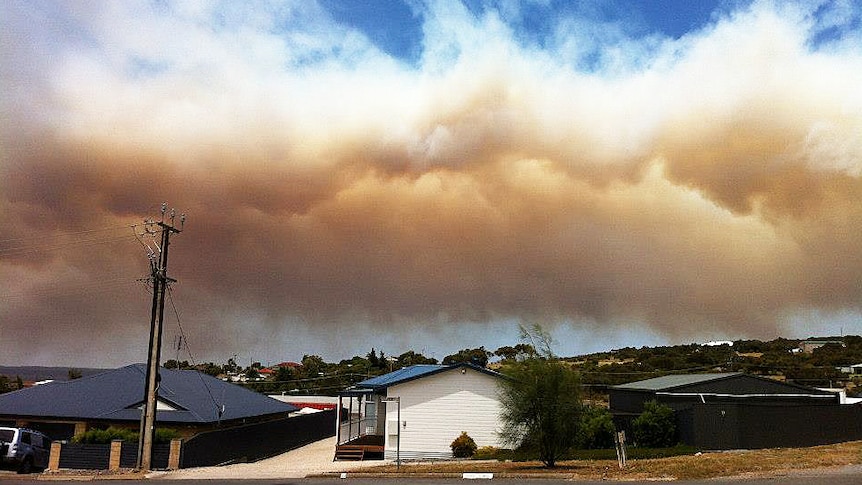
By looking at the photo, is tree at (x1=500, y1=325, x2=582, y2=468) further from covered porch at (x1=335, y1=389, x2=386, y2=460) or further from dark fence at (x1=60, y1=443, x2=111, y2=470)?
dark fence at (x1=60, y1=443, x2=111, y2=470)

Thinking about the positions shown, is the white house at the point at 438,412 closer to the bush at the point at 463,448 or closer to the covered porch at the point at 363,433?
the covered porch at the point at 363,433

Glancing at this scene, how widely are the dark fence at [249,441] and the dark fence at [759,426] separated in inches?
928

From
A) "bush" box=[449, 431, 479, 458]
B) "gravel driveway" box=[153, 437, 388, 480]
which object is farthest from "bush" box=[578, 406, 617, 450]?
"gravel driveway" box=[153, 437, 388, 480]

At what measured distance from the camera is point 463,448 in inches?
1542

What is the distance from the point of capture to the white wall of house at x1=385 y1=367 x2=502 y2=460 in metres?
40.0

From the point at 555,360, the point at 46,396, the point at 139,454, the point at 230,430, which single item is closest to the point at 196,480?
the point at 139,454

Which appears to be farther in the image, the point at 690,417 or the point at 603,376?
the point at 603,376

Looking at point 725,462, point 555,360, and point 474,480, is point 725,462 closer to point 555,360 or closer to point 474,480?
point 555,360

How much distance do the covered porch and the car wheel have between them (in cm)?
1494

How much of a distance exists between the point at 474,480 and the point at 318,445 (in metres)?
28.3

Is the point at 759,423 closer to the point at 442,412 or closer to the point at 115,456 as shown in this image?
the point at 442,412

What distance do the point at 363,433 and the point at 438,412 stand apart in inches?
468

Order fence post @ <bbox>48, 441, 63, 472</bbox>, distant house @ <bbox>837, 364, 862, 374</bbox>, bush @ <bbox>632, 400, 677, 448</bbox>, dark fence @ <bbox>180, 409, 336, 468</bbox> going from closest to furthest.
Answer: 1. fence post @ <bbox>48, 441, 63, 472</bbox>
2. dark fence @ <bbox>180, 409, 336, 468</bbox>
3. bush @ <bbox>632, 400, 677, 448</bbox>
4. distant house @ <bbox>837, 364, 862, 374</bbox>

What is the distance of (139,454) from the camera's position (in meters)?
32.4
